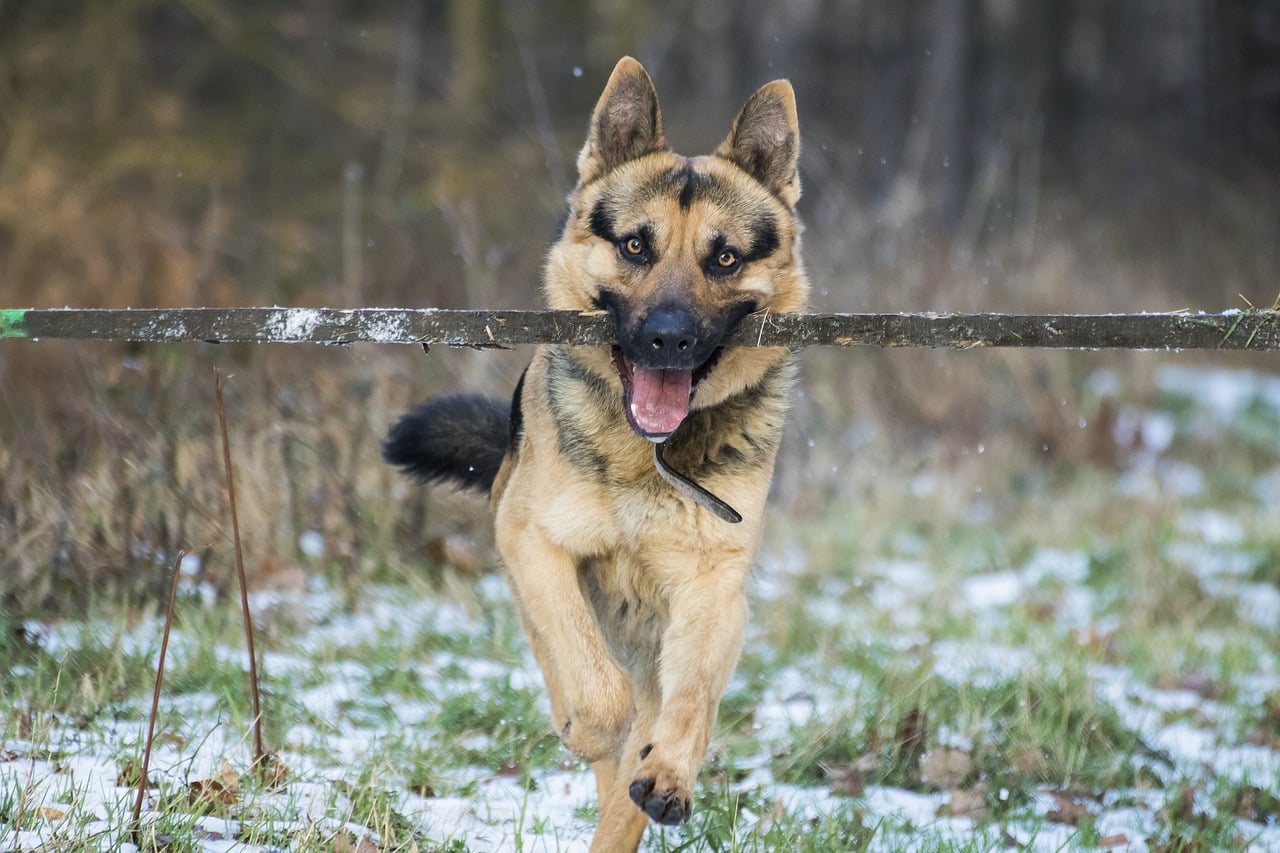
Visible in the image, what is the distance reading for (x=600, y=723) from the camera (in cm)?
323

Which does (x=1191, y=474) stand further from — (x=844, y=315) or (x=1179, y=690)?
(x=844, y=315)

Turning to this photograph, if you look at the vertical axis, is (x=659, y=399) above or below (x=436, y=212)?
below

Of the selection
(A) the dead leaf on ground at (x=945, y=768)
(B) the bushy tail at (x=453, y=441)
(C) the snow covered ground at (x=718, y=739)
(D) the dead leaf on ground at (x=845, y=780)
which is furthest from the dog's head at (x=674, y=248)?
(A) the dead leaf on ground at (x=945, y=768)

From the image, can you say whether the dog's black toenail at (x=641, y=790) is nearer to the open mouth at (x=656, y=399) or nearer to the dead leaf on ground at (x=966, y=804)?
the open mouth at (x=656, y=399)

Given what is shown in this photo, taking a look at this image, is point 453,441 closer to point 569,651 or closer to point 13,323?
point 569,651

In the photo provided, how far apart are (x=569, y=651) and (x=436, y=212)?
725cm

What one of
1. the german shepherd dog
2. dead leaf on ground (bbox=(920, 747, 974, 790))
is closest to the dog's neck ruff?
the german shepherd dog

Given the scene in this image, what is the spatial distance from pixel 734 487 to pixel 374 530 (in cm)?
302

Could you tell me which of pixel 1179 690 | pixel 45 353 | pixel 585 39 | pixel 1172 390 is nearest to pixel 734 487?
pixel 1179 690

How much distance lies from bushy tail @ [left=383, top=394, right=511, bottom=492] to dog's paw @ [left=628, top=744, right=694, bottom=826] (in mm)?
1487

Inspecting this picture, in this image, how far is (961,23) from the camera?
1527 centimetres

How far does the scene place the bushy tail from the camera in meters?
4.09

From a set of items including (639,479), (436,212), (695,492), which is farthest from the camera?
(436,212)

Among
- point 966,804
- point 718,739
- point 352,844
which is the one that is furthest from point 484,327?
point 966,804
